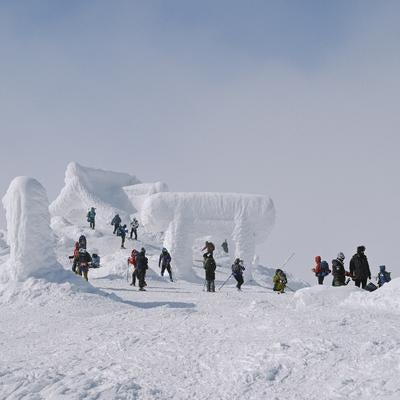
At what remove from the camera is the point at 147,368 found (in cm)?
722

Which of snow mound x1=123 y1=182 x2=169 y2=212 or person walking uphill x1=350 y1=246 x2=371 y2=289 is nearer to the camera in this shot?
person walking uphill x1=350 y1=246 x2=371 y2=289

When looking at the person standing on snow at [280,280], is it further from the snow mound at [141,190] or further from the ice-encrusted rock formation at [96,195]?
the snow mound at [141,190]

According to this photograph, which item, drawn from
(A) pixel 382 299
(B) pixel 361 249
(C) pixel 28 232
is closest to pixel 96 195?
(C) pixel 28 232

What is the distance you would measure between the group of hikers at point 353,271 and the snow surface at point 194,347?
2715mm

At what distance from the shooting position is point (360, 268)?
1481 cm

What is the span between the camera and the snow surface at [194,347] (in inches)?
251

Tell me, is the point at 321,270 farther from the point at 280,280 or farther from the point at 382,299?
the point at 382,299

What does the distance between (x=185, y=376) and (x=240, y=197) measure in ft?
59.0

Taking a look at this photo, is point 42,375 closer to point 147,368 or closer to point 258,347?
point 147,368

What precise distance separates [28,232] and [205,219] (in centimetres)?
1124

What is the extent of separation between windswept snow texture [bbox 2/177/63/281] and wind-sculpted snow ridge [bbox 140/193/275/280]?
979cm

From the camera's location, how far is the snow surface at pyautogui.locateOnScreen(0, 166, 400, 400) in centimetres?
638

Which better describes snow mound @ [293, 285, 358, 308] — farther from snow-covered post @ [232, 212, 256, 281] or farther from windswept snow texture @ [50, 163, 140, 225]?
windswept snow texture @ [50, 163, 140, 225]

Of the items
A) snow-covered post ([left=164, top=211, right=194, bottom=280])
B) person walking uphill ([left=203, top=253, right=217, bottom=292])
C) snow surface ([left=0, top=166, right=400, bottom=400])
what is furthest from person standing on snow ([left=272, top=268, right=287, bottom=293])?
snow-covered post ([left=164, top=211, right=194, bottom=280])
